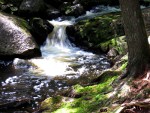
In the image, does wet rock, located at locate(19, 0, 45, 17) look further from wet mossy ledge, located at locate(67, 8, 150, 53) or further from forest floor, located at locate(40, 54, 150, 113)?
forest floor, located at locate(40, 54, 150, 113)

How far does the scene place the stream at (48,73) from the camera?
34.6 feet

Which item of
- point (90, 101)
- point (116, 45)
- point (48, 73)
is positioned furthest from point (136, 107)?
point (116, 45)

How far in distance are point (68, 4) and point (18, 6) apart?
3.86 metres

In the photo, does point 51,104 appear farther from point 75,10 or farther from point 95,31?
point 75,10

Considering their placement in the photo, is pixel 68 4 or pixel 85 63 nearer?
pixel 85 63

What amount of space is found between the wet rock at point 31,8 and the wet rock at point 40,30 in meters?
2.25

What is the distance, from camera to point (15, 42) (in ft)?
49.9

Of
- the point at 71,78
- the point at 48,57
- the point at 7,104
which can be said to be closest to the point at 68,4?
the point at 48,57

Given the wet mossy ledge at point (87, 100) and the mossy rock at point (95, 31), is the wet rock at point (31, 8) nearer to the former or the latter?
the mossy rock at point (95, 31)

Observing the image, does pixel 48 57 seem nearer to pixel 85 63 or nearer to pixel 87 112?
pixel 85 63

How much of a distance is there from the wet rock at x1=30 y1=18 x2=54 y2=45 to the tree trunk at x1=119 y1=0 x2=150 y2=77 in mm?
10855

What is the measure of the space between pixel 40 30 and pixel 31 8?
Answer: 3107mm

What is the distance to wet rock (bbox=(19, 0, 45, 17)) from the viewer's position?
65.7 feet

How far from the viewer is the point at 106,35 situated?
1689 centimetres
